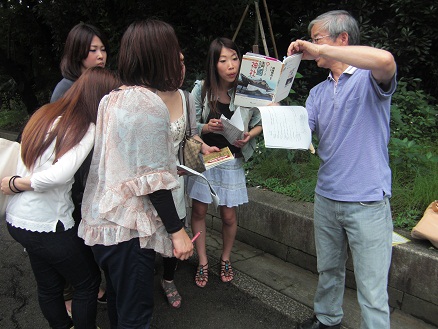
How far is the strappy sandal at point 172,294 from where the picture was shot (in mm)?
2725

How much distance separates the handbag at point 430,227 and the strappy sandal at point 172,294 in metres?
1.71

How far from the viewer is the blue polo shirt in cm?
181

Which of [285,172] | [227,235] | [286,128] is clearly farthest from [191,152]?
[285,172]

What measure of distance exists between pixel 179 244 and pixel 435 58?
16.6 ft

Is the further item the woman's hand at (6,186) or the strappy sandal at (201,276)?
the strappy sandal at (201,276)

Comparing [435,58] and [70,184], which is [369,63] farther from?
[435,58]

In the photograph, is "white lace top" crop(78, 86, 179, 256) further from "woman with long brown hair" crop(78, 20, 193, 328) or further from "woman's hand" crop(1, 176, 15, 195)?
"woman's hand" crop(1, 176, 15, 195)

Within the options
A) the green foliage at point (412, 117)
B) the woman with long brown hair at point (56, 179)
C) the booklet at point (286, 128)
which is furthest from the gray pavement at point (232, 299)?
the green foliage at point (412, 117)

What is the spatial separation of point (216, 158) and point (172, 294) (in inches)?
42.4

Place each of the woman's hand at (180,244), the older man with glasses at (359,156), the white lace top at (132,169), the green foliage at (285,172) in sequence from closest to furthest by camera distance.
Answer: the white lace top at (132,169)
the woman's hand at (180,244)
the older man with glasses at (359,156)
the green foliage at (285,172)

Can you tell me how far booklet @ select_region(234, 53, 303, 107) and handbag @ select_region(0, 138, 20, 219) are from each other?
54.4 inches

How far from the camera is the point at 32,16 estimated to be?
8969mm

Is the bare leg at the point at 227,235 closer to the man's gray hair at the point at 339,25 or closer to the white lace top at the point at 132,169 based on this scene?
the white lace top at the point at 132,169

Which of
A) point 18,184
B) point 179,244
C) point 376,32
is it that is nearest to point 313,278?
point 179,244
